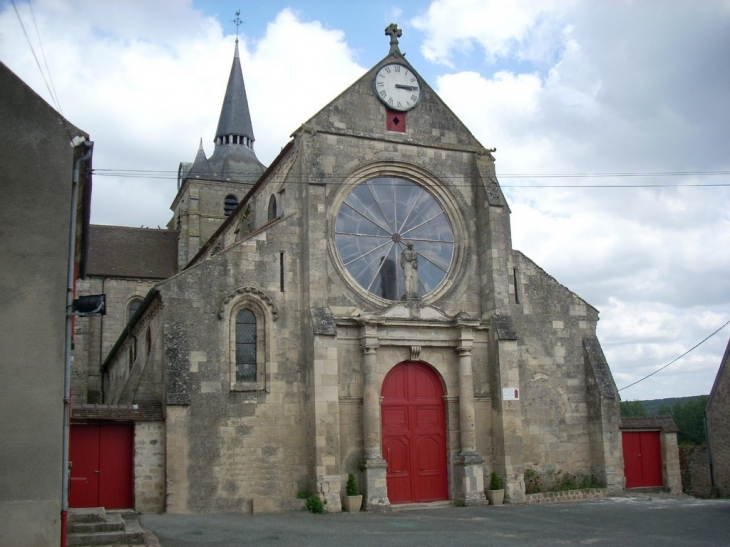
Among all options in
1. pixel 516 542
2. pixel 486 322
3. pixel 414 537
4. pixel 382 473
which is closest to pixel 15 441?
pixel 414 537

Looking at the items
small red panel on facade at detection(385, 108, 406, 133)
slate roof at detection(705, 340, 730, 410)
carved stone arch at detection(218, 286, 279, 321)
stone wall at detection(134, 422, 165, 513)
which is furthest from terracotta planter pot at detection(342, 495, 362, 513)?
slate roof at detection(705, 340, 730, 410)

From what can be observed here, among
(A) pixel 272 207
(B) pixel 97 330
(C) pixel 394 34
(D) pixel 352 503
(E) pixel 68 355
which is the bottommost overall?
(D) pixel 352 503

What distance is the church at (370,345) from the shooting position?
16.8 m

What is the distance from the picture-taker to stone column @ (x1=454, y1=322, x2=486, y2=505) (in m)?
18.2

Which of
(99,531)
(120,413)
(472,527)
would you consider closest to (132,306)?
(120,413)

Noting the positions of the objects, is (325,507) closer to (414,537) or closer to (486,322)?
(414,537)

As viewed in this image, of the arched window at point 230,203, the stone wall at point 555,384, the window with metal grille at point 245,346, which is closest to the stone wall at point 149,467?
the window with metal grille at point 245,346

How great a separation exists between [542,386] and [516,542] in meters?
8.02

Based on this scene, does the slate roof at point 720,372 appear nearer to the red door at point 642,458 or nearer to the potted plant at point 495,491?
the red door at point 642,458

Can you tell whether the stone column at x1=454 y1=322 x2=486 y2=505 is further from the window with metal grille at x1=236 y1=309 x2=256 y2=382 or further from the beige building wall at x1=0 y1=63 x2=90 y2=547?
the beige building wall at x1=0 y1=63 x2=90 y2=547

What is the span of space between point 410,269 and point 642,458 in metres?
8.29

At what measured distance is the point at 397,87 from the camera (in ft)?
66.5

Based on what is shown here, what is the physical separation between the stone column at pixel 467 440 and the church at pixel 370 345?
5cm

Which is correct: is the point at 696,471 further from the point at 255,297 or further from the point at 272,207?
the point at 255,297
